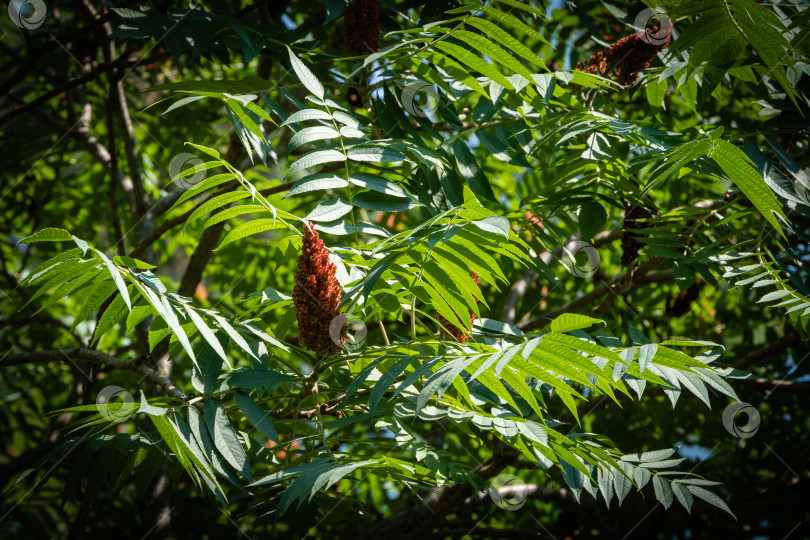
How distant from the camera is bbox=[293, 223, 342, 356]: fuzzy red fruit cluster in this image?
6.31ft

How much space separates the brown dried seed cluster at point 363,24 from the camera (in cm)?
265

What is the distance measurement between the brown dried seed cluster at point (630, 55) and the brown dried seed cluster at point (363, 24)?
3.00 ft

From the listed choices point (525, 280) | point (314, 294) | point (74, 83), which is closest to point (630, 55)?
point (525, 280)

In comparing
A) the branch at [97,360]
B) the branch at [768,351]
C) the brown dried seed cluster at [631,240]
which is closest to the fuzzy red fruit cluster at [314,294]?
the branch at [97,360]

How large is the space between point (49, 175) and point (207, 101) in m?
1.37

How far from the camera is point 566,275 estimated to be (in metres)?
3.87

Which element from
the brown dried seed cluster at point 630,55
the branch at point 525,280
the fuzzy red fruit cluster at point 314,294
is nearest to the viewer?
the fuzzy red fruit cluster at point 314,294

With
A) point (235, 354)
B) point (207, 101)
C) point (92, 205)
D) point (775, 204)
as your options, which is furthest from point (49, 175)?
point (775, 204)

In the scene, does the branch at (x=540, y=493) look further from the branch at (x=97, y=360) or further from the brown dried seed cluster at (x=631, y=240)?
the branch at (x=97, y=360)

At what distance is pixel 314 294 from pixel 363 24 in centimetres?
123

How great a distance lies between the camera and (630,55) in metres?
2.84

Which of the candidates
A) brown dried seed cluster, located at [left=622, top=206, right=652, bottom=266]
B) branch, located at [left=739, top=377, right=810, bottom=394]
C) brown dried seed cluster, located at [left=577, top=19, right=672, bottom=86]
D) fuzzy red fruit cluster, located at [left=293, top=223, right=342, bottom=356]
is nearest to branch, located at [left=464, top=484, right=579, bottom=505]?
branch, located at [left=739, top=377, right=810, bottom=394]

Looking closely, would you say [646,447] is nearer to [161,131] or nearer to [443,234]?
[443,234]

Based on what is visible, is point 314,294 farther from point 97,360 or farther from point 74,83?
point 74,83
